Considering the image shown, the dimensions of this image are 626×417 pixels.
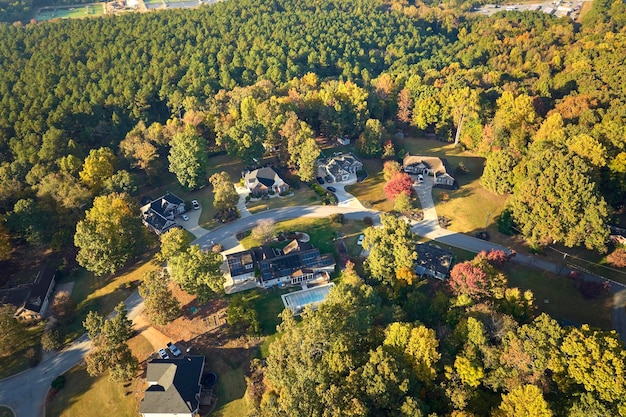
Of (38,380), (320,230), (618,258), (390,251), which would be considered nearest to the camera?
(38,380)

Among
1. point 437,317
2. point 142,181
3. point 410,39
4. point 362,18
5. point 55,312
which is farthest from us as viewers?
point 362,18

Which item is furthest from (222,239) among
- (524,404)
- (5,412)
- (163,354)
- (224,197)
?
(524,404)

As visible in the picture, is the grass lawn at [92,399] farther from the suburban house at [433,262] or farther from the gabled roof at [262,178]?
the gabled roof at [262,178]

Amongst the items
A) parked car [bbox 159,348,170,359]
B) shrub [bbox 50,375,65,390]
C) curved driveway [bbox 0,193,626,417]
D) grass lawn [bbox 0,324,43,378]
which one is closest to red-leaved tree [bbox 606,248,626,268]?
curved driveway [bbox 0,193,626,417]

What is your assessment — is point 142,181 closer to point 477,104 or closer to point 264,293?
point 264,293

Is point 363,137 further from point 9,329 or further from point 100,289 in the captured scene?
point 9,329

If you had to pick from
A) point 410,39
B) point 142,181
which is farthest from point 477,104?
point 142,181
